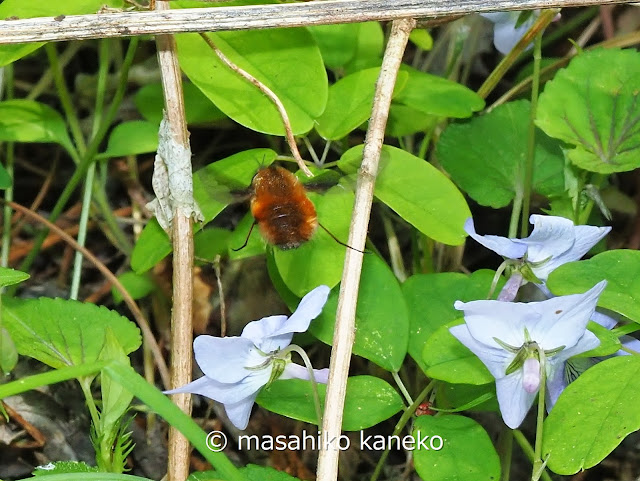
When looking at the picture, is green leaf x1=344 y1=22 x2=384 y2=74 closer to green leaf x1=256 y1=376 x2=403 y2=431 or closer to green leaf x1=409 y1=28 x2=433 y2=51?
green leaf x1=409 y1=28 x2=433 y2=51

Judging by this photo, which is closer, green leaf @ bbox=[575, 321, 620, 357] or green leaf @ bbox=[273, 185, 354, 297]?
green leaf @ bbox=[575, 321, 620, 357]

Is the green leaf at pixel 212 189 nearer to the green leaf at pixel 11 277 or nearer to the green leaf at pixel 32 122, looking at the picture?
the green leaf at pixel 11 277

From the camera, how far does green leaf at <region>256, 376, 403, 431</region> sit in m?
1.60

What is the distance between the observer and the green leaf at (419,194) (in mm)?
1779

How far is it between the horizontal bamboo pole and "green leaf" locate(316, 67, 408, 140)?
23 centimetres

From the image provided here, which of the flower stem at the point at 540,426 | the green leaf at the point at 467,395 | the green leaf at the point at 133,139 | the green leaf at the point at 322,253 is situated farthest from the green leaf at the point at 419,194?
the green leaf at the point at 133,139

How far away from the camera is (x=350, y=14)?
1.74 metres

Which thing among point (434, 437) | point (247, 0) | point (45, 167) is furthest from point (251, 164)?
point (45, 167)

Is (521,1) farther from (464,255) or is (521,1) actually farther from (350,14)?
(464,255)

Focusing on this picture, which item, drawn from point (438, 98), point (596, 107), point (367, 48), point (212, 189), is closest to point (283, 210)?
point (212, 189)

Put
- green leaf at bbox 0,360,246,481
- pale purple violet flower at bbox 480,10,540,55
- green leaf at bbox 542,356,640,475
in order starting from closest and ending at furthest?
green leaf at bbox 0,360,246,481
green leaf at bbox 542,356,640,475
pale purple violet flower at bbox 480,10,540,55

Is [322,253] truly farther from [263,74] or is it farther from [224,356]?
[263,74]

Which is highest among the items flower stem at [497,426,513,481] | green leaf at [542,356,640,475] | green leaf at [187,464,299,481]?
green leaf at [542,356,640,475]

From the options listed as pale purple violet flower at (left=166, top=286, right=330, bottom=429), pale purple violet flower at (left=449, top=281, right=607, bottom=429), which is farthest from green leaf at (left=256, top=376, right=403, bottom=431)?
pale purple violet flower at (left=449, top=281, right=607, bottom=429)
